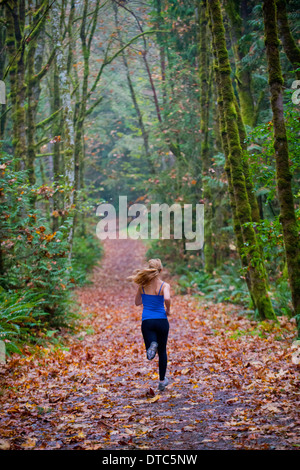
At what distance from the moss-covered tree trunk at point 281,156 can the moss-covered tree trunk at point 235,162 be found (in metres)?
2.44

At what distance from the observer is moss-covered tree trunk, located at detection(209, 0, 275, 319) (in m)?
9.63

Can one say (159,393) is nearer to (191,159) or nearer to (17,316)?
(17,316)

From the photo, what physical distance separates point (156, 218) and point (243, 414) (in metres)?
17.3

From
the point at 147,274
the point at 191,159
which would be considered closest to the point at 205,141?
the point at 191,159

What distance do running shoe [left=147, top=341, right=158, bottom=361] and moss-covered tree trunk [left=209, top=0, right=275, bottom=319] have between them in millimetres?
4537

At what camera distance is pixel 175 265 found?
69.8 feet

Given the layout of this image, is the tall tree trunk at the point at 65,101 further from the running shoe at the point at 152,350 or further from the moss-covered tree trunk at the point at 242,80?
the running shoe at the point at 152,350

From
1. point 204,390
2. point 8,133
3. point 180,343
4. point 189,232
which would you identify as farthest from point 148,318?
point 8,133

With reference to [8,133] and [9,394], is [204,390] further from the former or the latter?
[8,133]

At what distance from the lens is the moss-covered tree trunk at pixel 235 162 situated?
379 inches

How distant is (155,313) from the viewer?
238 inches

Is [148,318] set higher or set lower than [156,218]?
lower

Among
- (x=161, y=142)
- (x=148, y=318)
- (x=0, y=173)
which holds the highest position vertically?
(x=161, y=142)

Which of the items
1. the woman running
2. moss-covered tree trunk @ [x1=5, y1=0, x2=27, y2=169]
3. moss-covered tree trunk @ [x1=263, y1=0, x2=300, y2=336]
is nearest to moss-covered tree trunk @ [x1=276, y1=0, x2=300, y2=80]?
moss-covered tree trunk @ [x1=263, y1=0, x2=300, y2=336]
